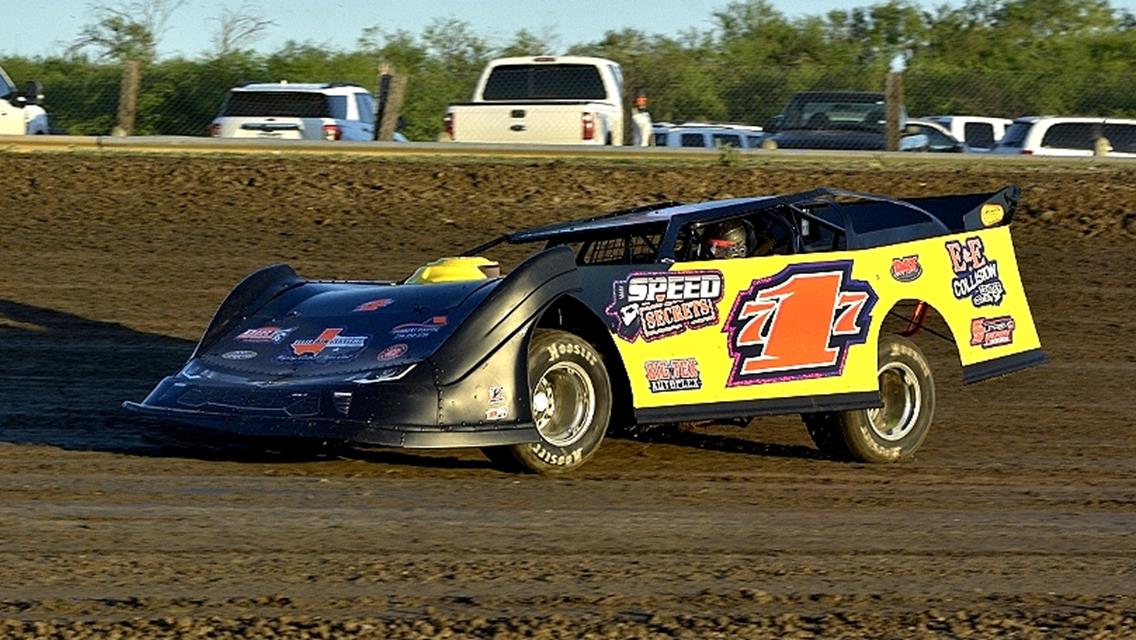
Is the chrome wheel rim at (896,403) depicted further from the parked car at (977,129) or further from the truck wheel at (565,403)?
the parked car at (977,129)

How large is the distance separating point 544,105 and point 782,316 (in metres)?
14.8

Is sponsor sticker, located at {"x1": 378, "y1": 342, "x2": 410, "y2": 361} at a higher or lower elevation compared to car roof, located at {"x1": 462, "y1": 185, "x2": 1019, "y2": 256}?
lower

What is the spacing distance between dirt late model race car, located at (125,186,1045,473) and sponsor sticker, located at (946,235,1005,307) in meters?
0.01

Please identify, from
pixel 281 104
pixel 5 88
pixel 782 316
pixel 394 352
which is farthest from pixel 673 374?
pixel 5 88

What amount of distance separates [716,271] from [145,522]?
3178 mm

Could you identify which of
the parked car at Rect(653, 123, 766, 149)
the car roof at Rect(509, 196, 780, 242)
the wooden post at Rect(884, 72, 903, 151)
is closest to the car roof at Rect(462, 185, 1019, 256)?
the car roof at Rect(509, 196, 780, 242)

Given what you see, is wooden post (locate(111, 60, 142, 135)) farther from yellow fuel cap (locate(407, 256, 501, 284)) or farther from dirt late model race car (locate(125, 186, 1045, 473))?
yellow fuel cap (locate(407, 256, 501, 284))

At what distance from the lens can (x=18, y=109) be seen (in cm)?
2366

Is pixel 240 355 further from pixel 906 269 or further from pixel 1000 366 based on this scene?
pixel 1000 366

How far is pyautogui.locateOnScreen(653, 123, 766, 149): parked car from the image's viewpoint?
93.4 ft

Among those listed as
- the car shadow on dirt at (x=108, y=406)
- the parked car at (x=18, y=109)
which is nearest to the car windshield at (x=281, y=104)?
the parked car at (x=18, y=109)

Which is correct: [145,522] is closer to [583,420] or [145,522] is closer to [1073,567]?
[583,420]

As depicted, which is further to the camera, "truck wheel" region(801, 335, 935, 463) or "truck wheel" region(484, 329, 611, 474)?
"truck wheel" region(801, 335, 935, 463)

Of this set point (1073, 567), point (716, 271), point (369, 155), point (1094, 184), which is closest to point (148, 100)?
point (369, 155)
